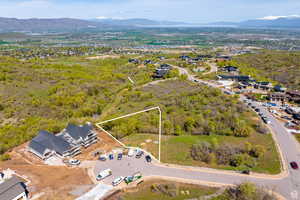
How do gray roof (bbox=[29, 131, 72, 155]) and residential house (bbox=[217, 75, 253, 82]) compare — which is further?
residential house (bbox=[217, 75, 253, 82])

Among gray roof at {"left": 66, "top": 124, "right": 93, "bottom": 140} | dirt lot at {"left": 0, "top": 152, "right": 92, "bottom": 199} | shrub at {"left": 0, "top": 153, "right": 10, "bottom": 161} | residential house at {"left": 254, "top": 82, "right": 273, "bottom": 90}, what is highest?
residential house at {"left": 254, "top": 82, "right": 273, "bottom": 90}

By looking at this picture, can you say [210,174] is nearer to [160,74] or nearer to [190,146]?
[190,146]

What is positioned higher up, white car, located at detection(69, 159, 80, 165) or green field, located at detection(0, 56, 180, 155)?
green field, located at detection(0, 56, 180, 155)

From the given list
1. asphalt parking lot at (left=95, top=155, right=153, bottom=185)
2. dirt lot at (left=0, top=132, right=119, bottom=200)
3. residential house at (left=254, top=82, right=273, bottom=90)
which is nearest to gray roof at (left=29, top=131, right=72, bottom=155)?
dirt lot at (left=0, top=132, right=119, bottom=200)

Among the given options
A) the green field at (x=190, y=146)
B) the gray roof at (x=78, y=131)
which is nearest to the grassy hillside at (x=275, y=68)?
the green field at (x=190, y=146)

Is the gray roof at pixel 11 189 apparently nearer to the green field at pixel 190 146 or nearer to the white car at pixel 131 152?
the white car at pixel 131 152

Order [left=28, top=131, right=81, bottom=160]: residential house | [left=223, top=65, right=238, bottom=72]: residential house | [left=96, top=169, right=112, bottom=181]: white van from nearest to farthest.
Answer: [left=96, top=169, right=112, bottom=181]: white van, [left=28, top=131, right=81, bottom=160]: residential house, [left=223, top=65, right=238, bottom=72]: residential house

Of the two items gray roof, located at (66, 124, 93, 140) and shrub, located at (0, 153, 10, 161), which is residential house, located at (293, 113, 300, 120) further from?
shrub, located at (0, 153, 10, 161)

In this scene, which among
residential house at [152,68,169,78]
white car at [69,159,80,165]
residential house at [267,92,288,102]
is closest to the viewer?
white car at [69,159,80,165]

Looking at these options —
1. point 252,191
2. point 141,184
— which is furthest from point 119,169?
point 252,191
